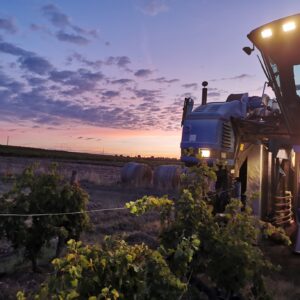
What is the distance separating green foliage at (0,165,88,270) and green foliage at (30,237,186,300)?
3.70 meters

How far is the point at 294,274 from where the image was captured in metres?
7.05

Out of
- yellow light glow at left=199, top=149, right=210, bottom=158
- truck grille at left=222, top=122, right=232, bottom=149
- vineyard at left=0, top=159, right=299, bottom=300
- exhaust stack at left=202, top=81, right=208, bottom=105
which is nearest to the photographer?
vineyard at left=0, top=159, right=299, bottom=300

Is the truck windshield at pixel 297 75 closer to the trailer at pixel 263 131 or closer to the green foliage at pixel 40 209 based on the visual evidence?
the trailer at pixel 263 131

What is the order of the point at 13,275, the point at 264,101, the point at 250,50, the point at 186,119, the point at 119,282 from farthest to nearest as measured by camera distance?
1. the point at 264,101
2. the point at 186,119
3. the point at 250,50
4. the point at 13,275
5. the point at 119,282

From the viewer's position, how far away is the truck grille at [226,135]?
→ 27.0 feet

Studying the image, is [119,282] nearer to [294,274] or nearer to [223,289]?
[223,289]

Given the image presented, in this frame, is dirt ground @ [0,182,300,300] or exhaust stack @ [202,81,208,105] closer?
dirt ground @ [0,182,300,300]

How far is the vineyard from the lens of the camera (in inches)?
104

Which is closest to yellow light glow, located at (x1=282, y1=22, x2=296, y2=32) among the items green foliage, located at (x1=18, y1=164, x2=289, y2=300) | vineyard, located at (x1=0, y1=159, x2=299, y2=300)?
vineyard, located at (x1=0, y1=159, x2=299, y2=300)

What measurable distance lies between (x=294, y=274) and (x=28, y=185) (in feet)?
15.6

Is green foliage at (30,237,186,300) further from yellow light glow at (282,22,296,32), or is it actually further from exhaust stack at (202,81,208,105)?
exhaust stack at (202,81,208,105)

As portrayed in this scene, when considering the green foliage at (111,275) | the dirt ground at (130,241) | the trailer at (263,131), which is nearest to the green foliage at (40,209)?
the dirt ground at (130,241)

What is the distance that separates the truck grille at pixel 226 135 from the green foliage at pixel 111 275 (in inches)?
218

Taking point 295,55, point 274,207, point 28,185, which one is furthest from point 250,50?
point 28,185
